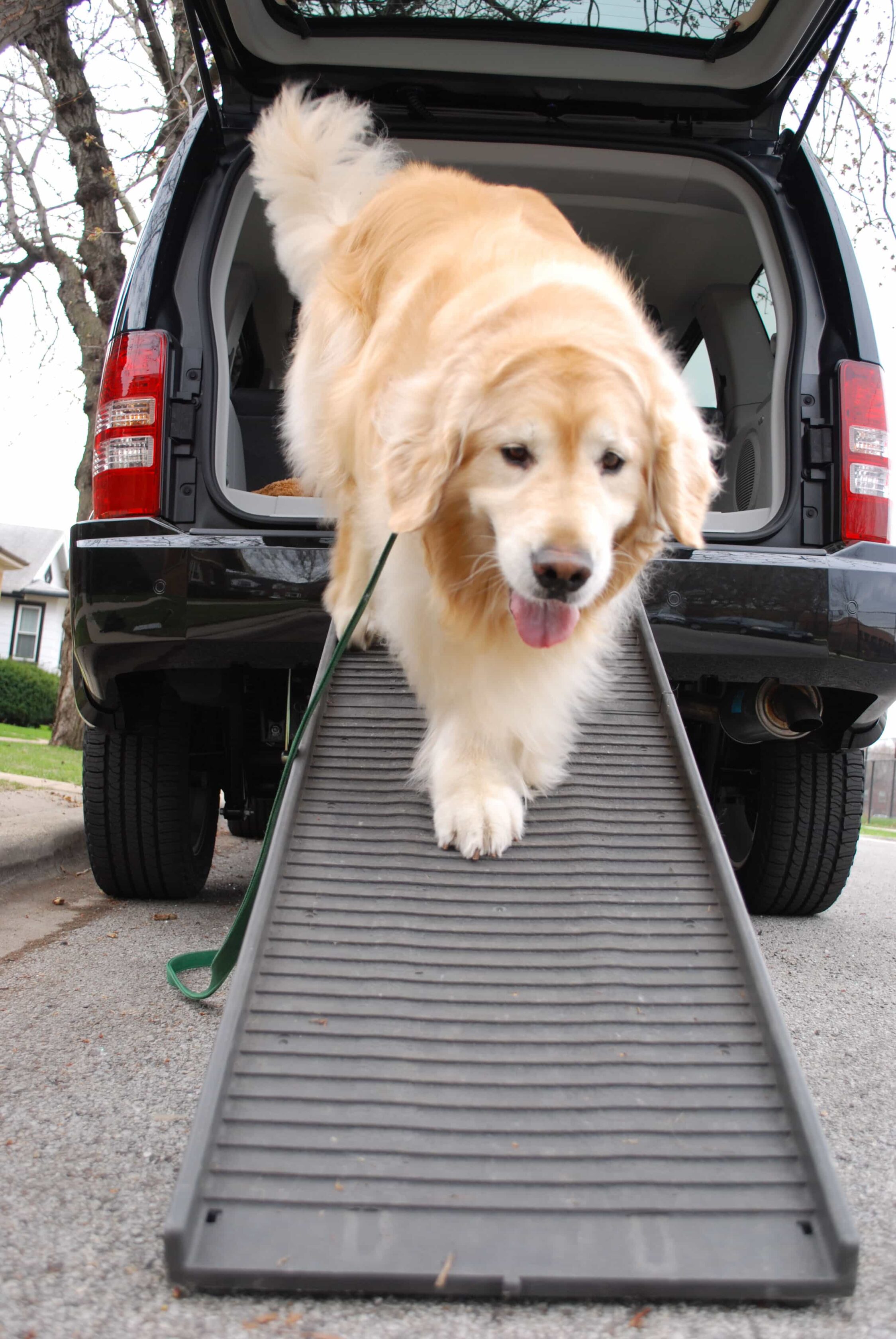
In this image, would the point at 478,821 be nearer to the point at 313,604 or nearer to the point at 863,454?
the point at 313,604

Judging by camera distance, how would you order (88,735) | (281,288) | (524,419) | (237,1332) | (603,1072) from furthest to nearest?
(281,288), (88,735), (524,419), (603,1072), (237,1332)

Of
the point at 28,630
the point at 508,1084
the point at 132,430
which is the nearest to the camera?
the point at 508,1084

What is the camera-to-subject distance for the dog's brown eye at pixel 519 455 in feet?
7.22

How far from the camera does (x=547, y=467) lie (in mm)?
2188

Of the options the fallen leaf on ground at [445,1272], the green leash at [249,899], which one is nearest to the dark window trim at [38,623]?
Result: the green leash at [249,899]

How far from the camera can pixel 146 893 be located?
11.7ft

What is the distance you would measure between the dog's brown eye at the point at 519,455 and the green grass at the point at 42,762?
6.67 meters

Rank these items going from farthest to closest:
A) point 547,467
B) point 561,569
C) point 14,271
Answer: point 14,271, point 547,467, point 561,569

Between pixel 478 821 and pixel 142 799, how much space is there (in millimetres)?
1461

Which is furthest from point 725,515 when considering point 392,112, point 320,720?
point 392,112

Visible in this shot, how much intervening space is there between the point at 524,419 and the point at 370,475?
722 millimetres

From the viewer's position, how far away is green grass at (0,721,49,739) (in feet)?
58.3

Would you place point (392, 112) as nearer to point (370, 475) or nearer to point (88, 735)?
point (370, 475)

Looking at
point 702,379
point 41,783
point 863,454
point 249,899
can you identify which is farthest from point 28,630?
point 249,899
